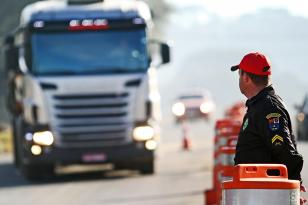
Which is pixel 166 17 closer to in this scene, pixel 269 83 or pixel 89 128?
pixel 89 128

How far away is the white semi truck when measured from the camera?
21.5 metres

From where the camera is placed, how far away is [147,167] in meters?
23.0

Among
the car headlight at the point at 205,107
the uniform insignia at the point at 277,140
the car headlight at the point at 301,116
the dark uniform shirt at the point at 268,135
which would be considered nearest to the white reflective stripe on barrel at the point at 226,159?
the dark uniform shirt at the point at 268,135

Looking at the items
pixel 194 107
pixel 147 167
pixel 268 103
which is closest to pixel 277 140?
pixel 268 103

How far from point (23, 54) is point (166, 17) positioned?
43616mm

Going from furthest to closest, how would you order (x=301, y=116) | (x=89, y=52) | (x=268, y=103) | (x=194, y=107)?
(x=194, y=107) → (x=301, y=116) → (x=89, y=52) → (x=268, y=103)

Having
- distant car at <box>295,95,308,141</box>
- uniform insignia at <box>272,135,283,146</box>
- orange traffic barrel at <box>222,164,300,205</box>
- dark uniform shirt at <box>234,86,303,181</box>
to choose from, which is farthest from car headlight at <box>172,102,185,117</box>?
orange traffic barrel at <box>222,164,300,205</box>

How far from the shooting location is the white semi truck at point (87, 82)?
70.5 feet

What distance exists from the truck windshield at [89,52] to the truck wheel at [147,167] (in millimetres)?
2282

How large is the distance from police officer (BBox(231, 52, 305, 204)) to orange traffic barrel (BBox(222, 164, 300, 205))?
398 millimetres

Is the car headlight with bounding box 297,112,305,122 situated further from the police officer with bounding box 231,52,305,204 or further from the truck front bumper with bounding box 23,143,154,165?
the police officer with bounding box 231,52,305,204

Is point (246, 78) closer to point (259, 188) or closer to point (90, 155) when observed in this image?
point (259, 188)

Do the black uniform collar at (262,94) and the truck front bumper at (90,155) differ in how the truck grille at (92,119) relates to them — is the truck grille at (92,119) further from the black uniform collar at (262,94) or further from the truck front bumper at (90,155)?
the black uniform collar at (262,94)

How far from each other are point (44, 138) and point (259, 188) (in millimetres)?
15162
